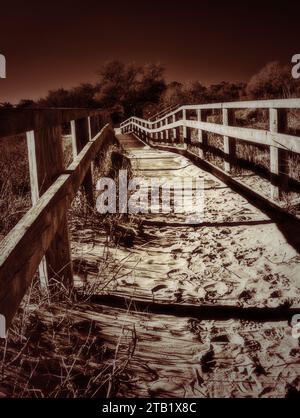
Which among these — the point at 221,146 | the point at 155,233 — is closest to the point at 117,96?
the point at 221,146

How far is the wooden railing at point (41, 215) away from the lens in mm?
1489

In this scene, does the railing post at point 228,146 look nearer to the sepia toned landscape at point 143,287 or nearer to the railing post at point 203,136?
the sepia toned landscape at point 143,287

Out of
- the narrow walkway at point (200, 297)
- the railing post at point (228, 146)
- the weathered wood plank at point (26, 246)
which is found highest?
the railing post at point (228, 146)

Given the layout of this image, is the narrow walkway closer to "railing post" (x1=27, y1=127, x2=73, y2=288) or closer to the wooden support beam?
"railing post" (x1=27, y1=127, x2=73, y2=288)

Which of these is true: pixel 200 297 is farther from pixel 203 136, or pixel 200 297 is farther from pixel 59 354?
pixel 203 136

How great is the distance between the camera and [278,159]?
453 cm

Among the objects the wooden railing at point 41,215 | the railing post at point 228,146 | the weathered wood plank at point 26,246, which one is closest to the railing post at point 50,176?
the wooden railing at point 41,215

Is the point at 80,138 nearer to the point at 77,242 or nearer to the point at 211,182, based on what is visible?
the point at 77,242

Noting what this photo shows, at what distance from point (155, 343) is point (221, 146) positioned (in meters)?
6.43

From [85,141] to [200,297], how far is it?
2.73 meters

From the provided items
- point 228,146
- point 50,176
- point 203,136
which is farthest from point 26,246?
point 203,136

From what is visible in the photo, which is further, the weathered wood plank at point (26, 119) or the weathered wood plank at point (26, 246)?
the weathered wood plank at point (26, 119)
